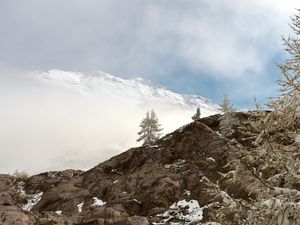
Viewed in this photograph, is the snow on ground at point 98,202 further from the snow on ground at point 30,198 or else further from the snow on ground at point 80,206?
the snow on ground at point 30,198

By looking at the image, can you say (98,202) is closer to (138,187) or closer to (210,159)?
(138,187)

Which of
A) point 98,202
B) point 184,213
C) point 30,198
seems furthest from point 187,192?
point 30,198

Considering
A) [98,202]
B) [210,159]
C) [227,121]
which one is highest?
[227,121]

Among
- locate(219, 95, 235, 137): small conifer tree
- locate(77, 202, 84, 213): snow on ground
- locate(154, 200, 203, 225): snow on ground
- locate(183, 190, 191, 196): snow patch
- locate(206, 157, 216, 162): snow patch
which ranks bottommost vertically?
locate(154, 200, 203, 225): snow on ground

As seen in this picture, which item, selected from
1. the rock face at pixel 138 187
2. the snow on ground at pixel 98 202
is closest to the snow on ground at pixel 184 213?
the rock face at pixel 138 187

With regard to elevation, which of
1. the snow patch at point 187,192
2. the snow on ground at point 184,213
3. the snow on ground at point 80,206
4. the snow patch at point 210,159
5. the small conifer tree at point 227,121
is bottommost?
the snow on ground at point 184,213

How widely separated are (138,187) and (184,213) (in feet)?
25.0

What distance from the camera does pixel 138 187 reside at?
39531 mm

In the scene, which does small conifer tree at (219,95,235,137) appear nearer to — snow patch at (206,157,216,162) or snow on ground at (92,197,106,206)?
snow patch at (206,157,216,162)

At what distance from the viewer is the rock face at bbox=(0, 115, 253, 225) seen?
3253 cm

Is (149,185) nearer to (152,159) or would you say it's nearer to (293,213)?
(152,159)

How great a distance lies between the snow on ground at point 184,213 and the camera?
1238 inches

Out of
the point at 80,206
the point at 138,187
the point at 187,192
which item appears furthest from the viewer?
the point at 138,187

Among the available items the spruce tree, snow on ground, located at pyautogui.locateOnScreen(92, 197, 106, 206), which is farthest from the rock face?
the spruce tree
